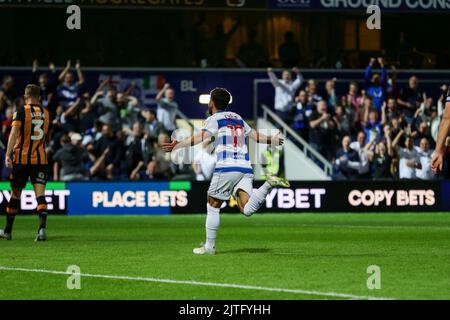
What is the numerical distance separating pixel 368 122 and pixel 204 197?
528cm

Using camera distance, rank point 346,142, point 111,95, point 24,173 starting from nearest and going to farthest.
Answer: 1. point 24,173
2. point 346,142
3. point 111,95

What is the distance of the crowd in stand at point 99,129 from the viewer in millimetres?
26750

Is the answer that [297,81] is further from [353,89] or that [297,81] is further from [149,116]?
[149,116]

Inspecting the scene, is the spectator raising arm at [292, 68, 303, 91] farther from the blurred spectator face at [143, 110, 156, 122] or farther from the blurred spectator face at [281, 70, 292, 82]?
the blurred spectator face at [143, 110, 156, 122]

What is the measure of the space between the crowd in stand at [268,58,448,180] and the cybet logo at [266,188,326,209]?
44.6 inches

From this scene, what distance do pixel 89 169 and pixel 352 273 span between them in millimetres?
15301

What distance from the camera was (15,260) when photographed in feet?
46.7

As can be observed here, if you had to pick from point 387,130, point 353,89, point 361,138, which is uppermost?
point 353,89

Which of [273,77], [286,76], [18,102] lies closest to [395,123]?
[286,76]

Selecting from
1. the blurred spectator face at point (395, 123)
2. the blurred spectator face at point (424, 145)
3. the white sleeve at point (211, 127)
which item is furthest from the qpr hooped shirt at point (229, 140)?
the blurred spectator face at point (395, 123)

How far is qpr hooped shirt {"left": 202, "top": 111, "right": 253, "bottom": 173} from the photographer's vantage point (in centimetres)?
1456

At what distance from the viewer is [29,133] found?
56.7 feet

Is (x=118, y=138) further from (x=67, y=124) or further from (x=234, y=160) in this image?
(x=234, y=160)

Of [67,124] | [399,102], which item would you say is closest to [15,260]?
[67,124]
